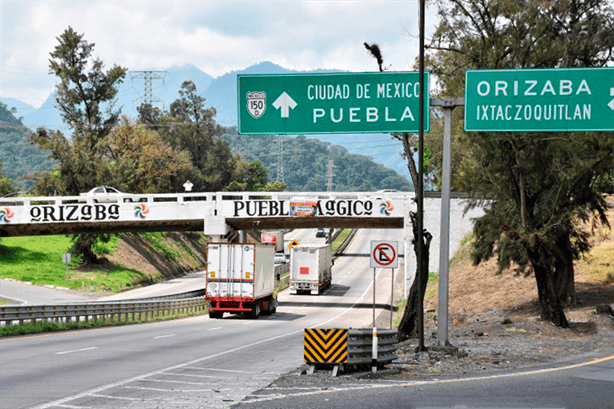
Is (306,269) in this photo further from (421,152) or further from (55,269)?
(421,152)

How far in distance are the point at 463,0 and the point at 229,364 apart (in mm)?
16626

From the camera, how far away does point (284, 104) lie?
18.9m

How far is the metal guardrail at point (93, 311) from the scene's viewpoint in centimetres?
3025

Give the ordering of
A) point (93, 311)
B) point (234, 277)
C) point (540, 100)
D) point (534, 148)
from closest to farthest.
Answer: point (540, 100) < point (534, 148) < point (93, 311) < point (234, 277)

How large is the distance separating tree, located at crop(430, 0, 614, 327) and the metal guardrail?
1720 centimetres

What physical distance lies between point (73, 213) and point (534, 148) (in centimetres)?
3743

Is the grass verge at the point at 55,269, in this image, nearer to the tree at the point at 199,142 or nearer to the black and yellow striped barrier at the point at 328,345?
the tree at the point at 199,142

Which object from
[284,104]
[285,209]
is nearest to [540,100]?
[284,104]

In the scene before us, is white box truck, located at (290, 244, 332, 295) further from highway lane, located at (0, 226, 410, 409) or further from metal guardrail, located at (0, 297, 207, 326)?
highway lane, located at (0, 226, 410, 409)

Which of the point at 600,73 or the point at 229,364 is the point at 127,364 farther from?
the point at 600,73

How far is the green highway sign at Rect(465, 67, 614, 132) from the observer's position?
18.0m

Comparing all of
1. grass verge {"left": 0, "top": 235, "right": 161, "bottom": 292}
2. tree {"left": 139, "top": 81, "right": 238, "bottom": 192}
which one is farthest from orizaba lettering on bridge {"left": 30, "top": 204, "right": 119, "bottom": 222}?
tree {"left": 139, "top": 81, "right": 238, "bottom": 192}

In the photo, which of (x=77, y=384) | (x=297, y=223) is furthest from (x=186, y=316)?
(x=77, y=384)

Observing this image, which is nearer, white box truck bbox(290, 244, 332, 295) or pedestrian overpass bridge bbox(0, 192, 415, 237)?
pedestrian overpass bridge bbox(0, 192, 415, 237)
